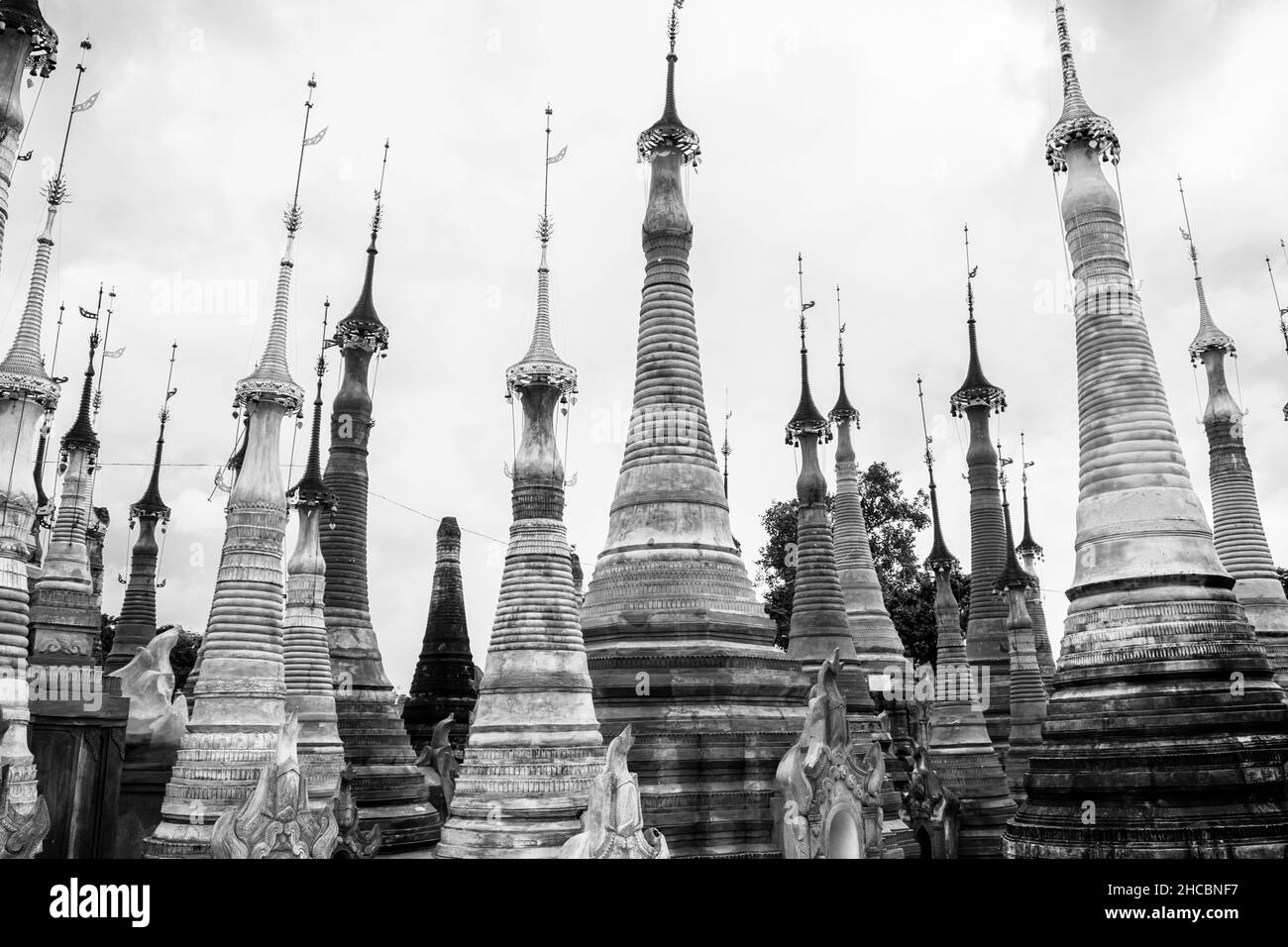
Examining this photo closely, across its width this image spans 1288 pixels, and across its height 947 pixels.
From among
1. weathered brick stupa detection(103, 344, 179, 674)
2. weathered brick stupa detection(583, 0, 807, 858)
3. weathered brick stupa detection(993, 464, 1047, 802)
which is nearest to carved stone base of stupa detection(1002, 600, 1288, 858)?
weathered brick stupa detection(583, 0, 807, 858)

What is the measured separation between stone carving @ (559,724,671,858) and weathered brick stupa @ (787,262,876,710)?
12.0 m

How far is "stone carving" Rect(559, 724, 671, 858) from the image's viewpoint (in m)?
13.1

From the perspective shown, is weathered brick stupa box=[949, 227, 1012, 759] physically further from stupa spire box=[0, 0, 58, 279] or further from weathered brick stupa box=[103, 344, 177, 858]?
stupa spire box=[0, 0, 58, 279]

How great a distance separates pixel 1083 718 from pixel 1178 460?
4668 mm

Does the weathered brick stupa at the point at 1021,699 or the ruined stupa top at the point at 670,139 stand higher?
the ruined stupa top at the point at 670,139

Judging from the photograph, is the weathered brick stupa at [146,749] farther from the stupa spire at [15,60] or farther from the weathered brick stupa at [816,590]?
the weathered brick stupa at [816,590]

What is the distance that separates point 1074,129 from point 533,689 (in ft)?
47.1

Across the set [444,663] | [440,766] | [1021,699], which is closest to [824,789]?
[440,766]

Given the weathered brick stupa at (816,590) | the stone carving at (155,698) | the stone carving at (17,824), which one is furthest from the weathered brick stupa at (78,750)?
the weathered brick stupa at (816,590)

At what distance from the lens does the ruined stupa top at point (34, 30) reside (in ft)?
41.7

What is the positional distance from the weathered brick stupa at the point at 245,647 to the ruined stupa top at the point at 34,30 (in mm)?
7046

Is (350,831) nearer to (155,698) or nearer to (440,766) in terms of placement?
(155,698)
